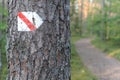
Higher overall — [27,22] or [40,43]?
[27,22]

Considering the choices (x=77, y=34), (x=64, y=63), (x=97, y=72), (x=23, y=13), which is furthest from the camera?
(x=77, y=34)

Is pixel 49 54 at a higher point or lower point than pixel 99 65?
higher

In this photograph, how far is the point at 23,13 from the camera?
2736mm

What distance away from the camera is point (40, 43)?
278cm

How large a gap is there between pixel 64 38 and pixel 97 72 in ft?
36.3

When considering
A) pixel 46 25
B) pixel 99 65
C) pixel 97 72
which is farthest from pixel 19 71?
pixel 99 65

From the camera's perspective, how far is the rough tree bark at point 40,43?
109 inches

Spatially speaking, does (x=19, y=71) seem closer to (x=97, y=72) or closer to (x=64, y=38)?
(x=64, y=38)

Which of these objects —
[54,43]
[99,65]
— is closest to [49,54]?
[54,43]

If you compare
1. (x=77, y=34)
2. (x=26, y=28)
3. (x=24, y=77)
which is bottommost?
(x=77, y=34)

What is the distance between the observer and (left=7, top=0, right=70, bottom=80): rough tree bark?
277 cm

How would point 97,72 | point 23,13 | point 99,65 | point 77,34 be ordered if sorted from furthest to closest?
1. point 77,34
2. point 99,65
3. point 97,72
4. point 23,13

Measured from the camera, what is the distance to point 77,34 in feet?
156

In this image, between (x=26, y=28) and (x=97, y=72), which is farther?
(x=97, y=72)
